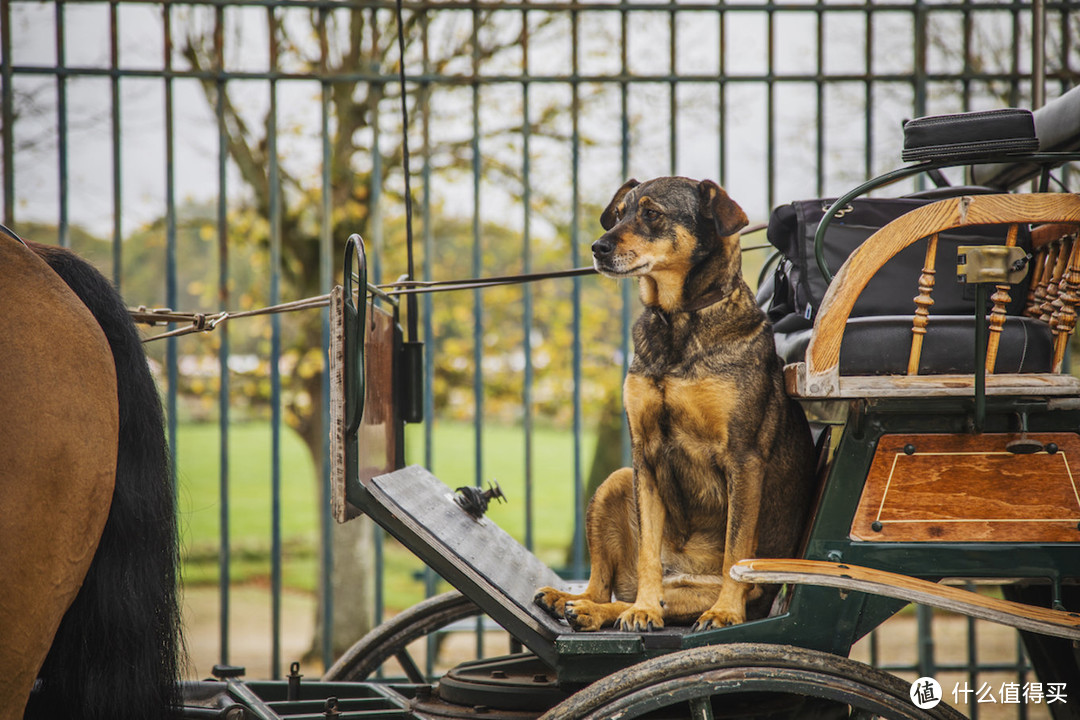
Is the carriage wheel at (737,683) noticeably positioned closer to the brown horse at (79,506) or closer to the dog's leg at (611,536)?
the dog's leg at (611,536)

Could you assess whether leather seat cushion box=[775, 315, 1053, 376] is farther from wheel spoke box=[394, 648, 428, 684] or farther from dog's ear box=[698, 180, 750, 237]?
wheel spoke box=[394, 648, 428, 684]

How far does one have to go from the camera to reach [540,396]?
7.23m

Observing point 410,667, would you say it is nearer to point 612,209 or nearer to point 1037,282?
point 612,209

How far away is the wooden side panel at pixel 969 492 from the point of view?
6.53 feet

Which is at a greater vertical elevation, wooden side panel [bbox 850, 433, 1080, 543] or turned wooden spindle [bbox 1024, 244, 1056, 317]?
turned wooden spindle [bbox 1024, 244, 1056, 317]

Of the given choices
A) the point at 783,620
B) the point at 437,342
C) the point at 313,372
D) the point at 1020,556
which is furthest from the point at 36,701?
the point at 437,342

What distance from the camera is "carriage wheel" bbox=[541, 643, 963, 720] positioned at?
1803 mm

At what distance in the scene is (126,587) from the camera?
1.92m

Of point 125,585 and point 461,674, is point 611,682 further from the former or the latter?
point 125,585

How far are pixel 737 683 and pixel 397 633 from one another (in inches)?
57.8

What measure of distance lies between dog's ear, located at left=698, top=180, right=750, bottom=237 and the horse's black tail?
1449 millimetres

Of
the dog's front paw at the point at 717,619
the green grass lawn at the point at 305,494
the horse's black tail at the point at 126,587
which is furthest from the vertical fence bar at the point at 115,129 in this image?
the green grass lawn at the point at 305,494

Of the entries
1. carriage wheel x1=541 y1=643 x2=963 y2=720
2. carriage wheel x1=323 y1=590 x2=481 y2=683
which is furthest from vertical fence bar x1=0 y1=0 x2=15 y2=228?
carriage wheel x1=541 y1=643 x2=963 y2=720

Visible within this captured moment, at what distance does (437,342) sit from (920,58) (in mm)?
4365
